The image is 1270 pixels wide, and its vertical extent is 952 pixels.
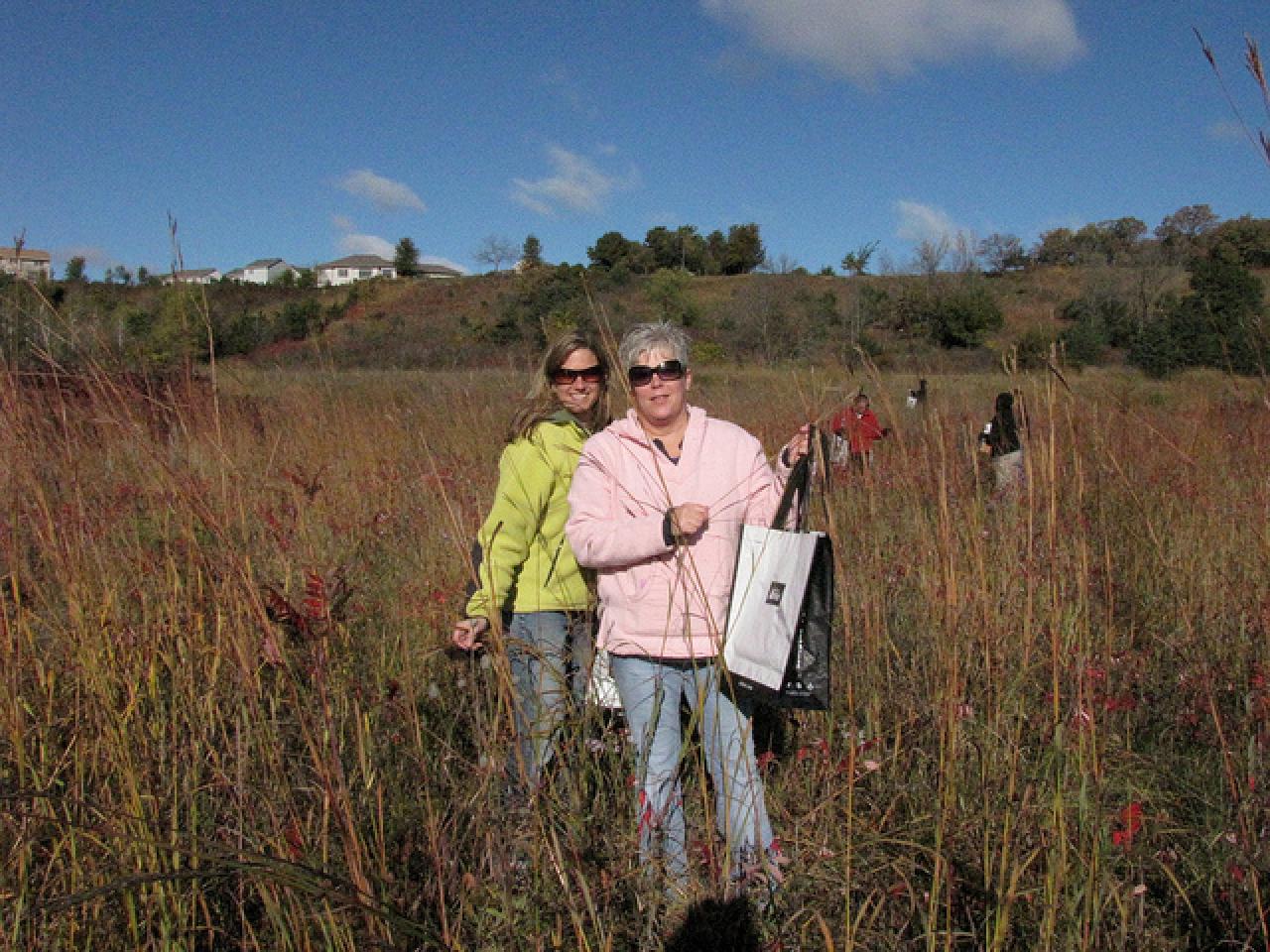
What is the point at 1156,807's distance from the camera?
1.90 m

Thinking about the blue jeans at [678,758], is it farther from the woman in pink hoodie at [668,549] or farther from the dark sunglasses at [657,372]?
the dark sunglasses at [657,372]

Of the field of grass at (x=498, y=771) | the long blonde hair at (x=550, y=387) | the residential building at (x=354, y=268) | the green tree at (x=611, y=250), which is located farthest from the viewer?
the residential building at (x=354, y=268)

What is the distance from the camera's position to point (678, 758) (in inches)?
69.9

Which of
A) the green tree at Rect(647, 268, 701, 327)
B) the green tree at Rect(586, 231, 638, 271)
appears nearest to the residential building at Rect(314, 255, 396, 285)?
the green tree at Rect(586, 231, 638, 271)

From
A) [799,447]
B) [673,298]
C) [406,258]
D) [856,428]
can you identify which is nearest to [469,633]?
[799,447]

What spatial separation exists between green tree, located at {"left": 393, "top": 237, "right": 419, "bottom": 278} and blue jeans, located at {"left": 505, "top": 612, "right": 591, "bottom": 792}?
7700cm

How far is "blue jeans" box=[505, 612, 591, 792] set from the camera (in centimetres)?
174

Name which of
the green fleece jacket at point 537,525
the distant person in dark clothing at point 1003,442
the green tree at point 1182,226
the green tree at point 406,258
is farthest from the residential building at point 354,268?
the green fleece jacket at point 537,525

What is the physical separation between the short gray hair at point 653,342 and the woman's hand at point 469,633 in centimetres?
73

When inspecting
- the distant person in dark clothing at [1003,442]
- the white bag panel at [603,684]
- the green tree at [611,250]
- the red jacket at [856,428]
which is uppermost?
the green tree at [611,250]

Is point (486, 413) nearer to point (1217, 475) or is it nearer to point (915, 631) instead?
point (915, 631)

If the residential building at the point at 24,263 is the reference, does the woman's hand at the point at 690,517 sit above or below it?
below

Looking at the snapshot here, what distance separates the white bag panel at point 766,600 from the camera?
1652 millimetres

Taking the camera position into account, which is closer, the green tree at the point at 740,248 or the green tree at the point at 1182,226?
the green tree at the point at 1182,226
